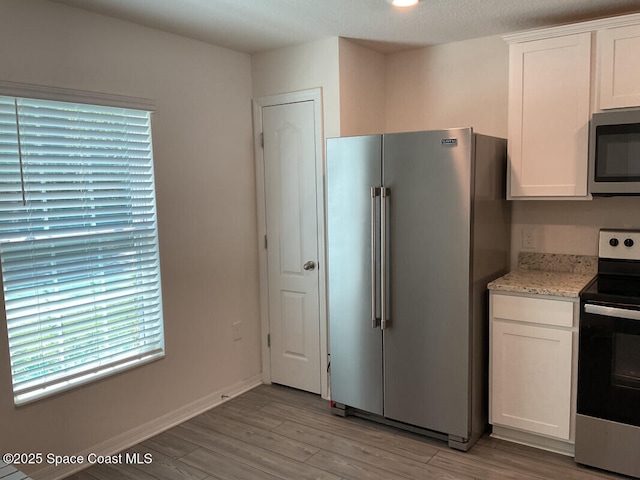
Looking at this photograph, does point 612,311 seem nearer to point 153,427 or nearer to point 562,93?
point 562,93

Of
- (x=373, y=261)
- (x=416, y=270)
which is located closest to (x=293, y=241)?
(x=373, y=261)

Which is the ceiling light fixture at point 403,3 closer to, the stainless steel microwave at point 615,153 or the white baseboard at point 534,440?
the stainless steel microwave at point 615,153

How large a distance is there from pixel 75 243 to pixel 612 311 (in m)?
2.76

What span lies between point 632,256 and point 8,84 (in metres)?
3.38

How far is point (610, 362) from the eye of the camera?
98.6 inches

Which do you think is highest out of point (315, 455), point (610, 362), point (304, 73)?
point (304, 73)

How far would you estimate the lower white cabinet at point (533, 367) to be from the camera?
2682 mm

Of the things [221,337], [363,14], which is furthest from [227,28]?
[221,337]

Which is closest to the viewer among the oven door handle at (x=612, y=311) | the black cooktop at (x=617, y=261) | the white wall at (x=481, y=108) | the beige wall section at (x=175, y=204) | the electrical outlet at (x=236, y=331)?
the oven door handle at (x=612, y=311)

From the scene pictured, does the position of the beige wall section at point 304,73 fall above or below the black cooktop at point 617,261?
above

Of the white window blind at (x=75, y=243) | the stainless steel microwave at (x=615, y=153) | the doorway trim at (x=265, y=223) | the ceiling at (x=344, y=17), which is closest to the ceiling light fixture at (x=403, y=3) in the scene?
the ceiling at (x=344, y=17)

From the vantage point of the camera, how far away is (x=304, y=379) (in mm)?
3691

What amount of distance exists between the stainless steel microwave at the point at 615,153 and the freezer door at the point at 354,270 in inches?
44.9

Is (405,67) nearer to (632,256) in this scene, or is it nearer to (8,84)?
(632,256)
